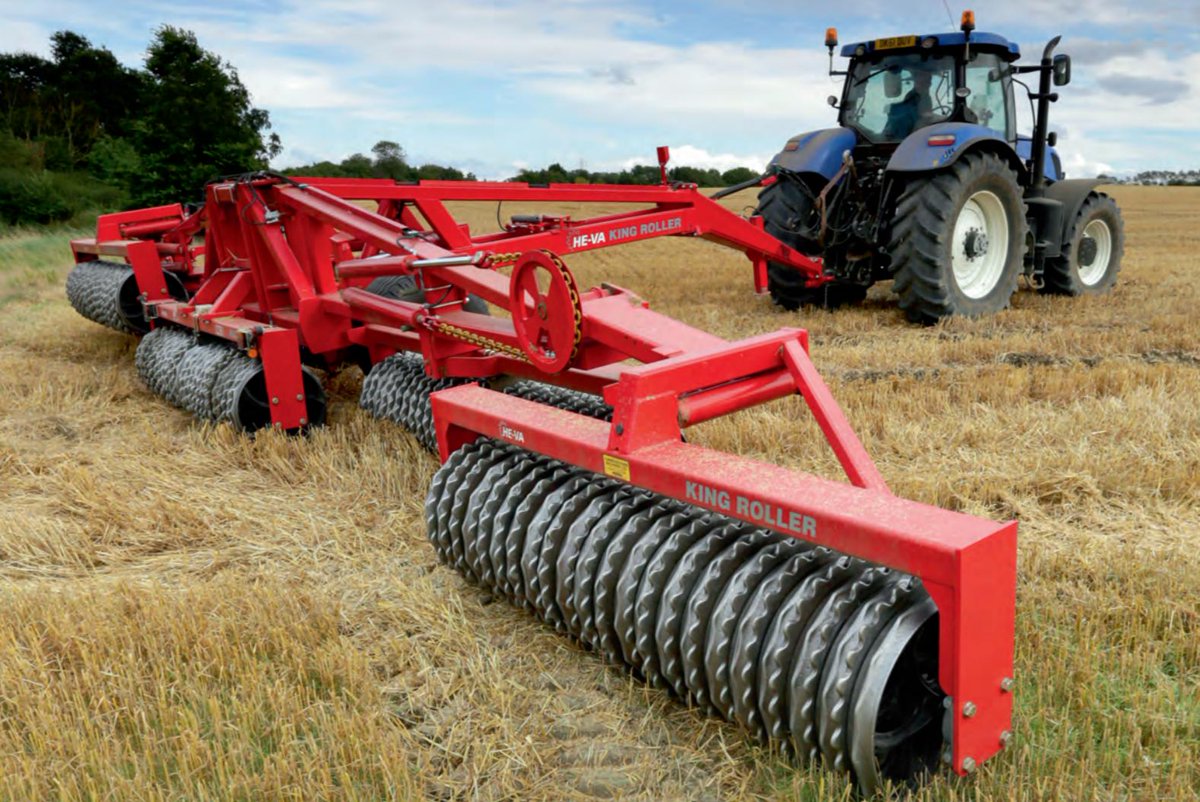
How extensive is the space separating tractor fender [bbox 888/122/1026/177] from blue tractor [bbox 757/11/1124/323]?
0.04 feet

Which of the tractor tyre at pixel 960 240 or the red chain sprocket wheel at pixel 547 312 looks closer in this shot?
the red chain sprocket wheel at pixel 547 312

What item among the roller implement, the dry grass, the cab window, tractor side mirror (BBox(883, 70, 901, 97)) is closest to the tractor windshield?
tractor side mirror (BBox(883, 70, 901, 97))

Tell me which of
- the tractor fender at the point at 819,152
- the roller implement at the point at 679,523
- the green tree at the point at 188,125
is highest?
the green tree at the point at 188,125

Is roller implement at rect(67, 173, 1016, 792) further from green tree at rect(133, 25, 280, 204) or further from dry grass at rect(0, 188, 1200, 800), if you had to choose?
green tree at rect(133, 25, 280, 204)

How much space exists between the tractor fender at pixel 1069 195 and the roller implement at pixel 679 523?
566cm

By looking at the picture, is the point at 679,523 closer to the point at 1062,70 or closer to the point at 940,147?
the point at 940,147

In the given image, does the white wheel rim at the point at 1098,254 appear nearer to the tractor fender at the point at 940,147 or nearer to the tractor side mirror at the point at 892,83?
the tractor fender at the point at 940,147

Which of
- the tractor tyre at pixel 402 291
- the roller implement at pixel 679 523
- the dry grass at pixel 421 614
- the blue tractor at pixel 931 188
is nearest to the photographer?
the roller implement at pixel 679 523

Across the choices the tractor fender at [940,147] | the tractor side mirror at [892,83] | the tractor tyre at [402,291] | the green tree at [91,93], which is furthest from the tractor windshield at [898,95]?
the green tree at [91,93]

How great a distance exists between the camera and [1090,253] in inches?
324

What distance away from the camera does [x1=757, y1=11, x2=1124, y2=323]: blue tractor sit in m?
6.38

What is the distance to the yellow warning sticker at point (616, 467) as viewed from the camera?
7.06ft

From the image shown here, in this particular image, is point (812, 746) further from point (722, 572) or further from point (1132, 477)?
point (1132, 477)

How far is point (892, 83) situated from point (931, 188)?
135 cm
